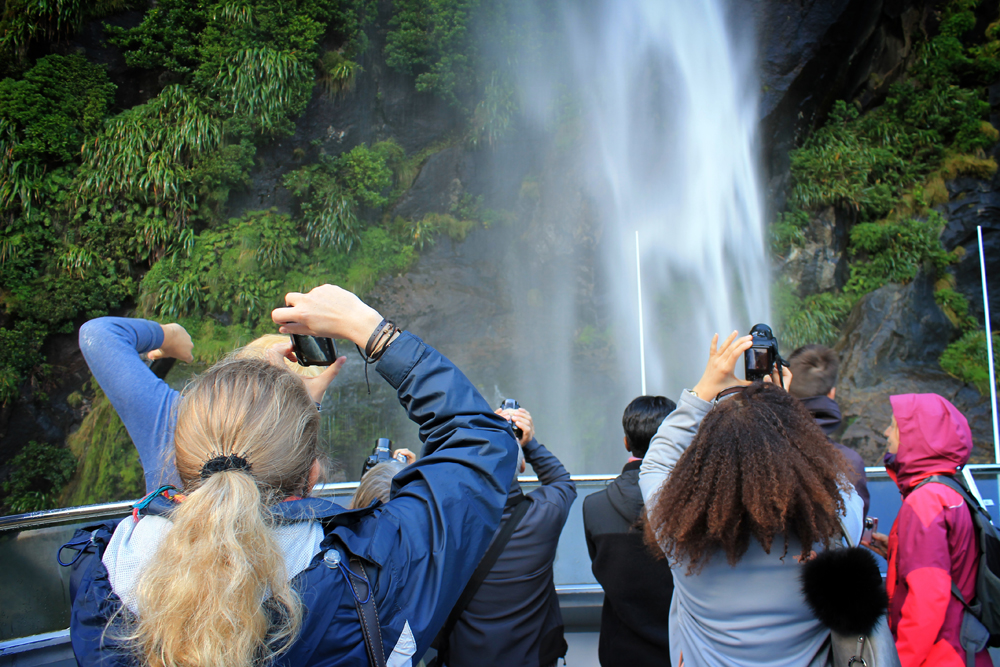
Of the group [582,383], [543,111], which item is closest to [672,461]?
[582,383]

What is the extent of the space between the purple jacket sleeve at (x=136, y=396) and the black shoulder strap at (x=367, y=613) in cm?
81

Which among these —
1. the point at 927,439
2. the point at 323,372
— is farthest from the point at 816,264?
the point at 323,372

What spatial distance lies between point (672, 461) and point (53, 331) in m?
9.84

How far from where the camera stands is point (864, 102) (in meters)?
12.3

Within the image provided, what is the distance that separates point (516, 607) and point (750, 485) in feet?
3.22

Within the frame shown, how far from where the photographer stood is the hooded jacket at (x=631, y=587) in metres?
2.11

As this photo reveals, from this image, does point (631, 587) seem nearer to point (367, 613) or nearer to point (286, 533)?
point (367, 613)

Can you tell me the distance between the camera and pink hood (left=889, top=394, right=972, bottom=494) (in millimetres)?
2189

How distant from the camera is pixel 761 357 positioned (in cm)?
226

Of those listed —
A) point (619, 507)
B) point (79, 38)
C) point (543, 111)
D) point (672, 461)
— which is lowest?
point (619, 507)

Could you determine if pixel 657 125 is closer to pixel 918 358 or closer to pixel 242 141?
pixel 918 358

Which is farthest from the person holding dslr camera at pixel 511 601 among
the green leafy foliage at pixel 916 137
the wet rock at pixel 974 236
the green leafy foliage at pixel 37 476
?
the wet rock at pixel 974 236

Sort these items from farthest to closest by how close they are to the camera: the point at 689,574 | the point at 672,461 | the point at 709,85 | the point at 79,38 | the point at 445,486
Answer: the point at 709,85
the point at 79,38
the point at 672,461
the point at 689,574
the point at 445,486

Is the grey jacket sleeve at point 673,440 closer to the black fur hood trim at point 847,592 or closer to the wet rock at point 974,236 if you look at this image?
the black fur hood trim at point 847,592
